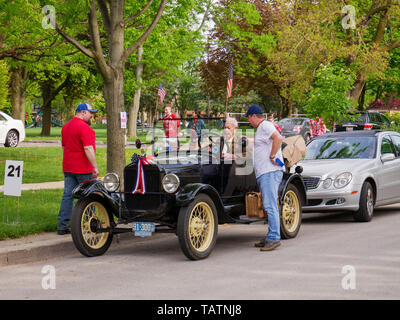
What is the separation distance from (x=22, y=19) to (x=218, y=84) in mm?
32012

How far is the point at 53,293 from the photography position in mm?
→ 6477

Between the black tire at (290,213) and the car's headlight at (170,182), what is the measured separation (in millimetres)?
2054

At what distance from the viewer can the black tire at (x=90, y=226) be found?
844 centimetres

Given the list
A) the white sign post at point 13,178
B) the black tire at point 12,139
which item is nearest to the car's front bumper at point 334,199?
the white sign post at point 13,178

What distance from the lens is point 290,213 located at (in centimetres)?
1000

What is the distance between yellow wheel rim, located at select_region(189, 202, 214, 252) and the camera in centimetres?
828

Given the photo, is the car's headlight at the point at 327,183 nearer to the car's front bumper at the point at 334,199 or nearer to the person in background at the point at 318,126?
the car's front bumper at the point at 334,199

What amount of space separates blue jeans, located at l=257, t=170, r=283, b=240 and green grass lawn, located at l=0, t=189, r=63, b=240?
11.1ft

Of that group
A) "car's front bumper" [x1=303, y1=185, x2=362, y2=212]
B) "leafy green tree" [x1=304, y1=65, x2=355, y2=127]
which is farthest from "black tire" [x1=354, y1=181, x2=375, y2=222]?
"leafy green tree" [x1=304, y1=65, x2=355, y2=127]

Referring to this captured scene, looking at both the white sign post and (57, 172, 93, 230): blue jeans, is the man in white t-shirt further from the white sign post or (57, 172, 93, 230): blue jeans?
the white sign post

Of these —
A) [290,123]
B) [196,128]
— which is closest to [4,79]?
[290,123]

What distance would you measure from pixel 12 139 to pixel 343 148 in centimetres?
1850
